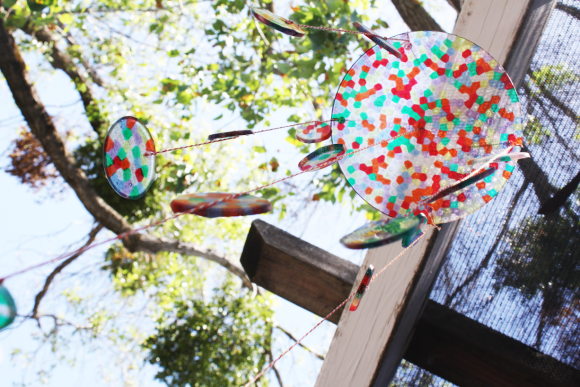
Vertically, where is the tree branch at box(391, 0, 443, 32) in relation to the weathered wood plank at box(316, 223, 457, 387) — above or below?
above

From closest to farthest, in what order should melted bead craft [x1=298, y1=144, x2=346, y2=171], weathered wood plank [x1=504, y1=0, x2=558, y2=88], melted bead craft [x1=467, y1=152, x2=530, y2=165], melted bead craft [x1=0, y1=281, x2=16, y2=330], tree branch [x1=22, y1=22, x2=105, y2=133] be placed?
melted bead craft [x1=0, y1=281, x2=16, y2=330], melted bead craft [x1=467, y1=152, x2=530, y2=165], melted bead craft [x1=298, y1=144, x2=346, y2=171], weathered wood plank [x1=504, y1=0, x2=558, y2=88], tree branch [x1=22, y1=22, x2=105, y2=133]

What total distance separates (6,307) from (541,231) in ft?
3.09

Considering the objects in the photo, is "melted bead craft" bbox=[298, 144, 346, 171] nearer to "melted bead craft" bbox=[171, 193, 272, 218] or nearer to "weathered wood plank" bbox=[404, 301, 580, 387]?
"melted bead craft" bbox=[171, 193, 272, 218]

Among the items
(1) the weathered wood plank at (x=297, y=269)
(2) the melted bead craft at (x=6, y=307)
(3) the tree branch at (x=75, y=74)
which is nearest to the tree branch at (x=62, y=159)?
(3) the tree branch at (x=75, y=74)

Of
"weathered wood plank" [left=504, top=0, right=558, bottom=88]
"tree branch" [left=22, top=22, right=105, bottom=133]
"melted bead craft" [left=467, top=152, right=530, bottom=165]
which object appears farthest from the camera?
"tree branch" [left=22, top=22, right=105, bottom=133]

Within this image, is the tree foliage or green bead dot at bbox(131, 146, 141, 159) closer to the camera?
green bead dot at bbox(131, 146, 141, 159)

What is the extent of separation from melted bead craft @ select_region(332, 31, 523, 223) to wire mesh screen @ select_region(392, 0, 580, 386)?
21 cm

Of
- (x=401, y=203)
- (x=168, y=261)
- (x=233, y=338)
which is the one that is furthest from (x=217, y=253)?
(x=401, y=203)

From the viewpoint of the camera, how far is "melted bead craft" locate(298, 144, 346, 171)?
0.66m

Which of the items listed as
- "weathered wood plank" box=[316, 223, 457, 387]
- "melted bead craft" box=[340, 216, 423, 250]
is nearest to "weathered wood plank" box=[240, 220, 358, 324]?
"weathered wood plank" box=[316, 223, 457, 387]

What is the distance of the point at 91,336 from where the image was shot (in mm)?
3740

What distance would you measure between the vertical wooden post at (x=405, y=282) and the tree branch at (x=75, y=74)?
2.77 m

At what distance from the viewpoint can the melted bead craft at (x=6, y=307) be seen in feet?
1.38

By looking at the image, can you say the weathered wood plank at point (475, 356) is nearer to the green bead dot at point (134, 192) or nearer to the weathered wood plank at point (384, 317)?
the weathered wood plank at point (384, 317)
